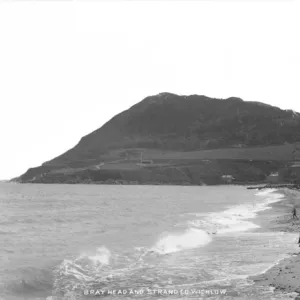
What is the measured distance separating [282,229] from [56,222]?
24.4 metres

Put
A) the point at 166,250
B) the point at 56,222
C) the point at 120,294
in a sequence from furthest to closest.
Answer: the point at 56,222, the point at 166,250, the point at 120,294

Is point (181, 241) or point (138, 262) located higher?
point (138, 262)

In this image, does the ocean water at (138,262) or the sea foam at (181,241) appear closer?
the ocean water at (138,262)

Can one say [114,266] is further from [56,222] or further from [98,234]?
[56,222]

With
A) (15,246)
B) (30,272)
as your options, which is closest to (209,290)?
(30,272)

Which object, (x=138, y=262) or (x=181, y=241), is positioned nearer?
(x=138, y=262)

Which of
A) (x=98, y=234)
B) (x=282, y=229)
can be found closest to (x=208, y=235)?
(x=282, y=229)

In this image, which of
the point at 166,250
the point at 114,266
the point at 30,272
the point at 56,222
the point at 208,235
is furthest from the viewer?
the point at 56,222

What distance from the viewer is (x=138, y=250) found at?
3338cm

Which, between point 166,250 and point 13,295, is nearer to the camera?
point 13,295

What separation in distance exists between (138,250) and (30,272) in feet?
31.9

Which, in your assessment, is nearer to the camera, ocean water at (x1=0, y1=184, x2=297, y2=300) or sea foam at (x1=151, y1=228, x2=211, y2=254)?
ocean water at (x1=0, y1=184, x2=297, y2=300)

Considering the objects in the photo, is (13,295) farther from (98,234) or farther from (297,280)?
(98,234)

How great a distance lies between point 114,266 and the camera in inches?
1080
